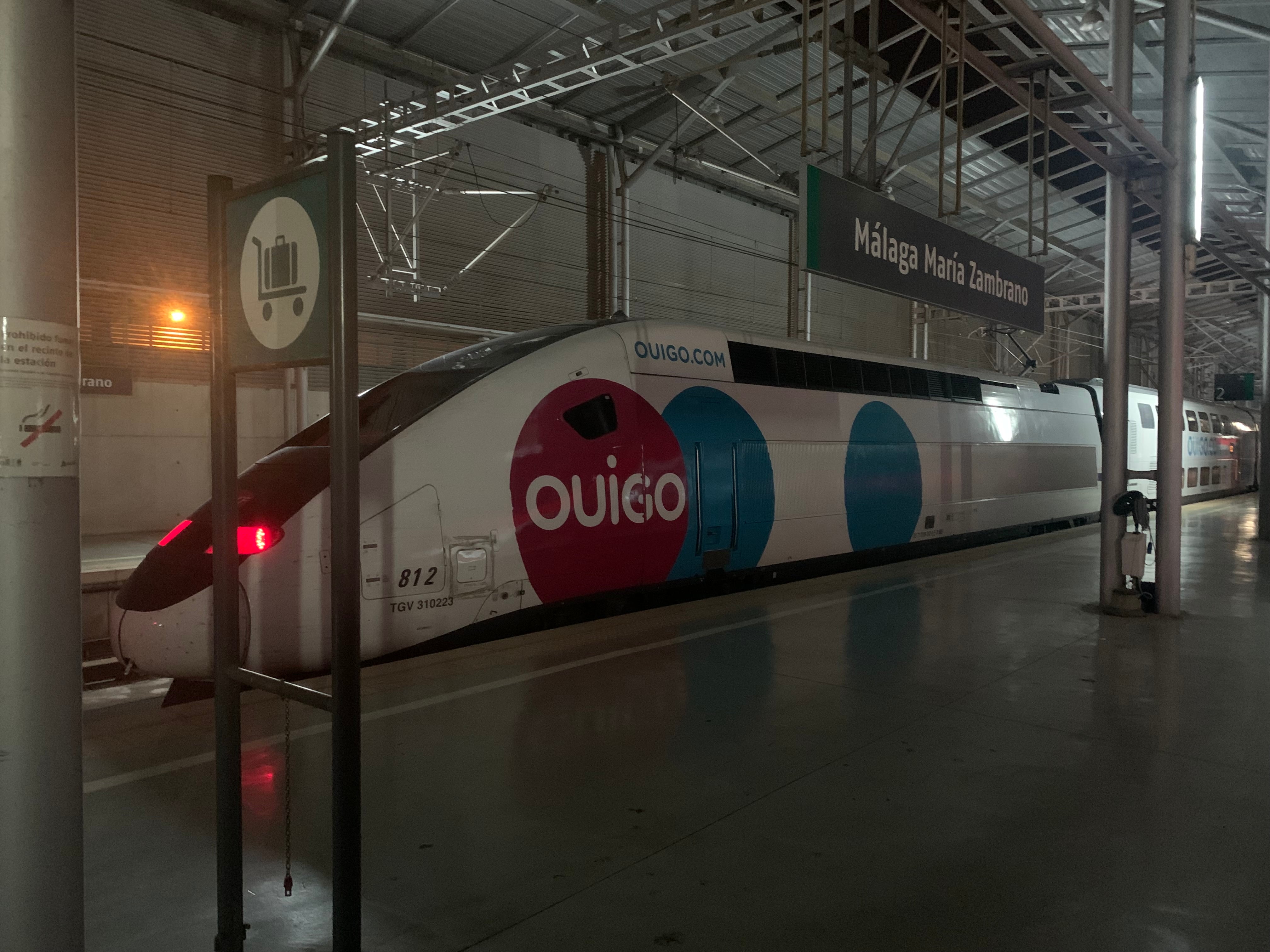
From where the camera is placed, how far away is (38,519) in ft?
6.24

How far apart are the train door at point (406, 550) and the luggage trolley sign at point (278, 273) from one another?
9.85ft

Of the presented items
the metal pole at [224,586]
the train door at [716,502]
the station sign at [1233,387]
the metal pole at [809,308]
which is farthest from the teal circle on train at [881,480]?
the station sign at [1233,387]

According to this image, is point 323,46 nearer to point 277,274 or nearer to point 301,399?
point 301,399

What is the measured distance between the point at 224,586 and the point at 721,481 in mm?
6033

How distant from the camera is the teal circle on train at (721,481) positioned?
805 cm

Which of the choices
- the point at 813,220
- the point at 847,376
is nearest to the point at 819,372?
the point at 847,376

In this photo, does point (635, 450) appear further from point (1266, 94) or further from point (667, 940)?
point (1266, 94)

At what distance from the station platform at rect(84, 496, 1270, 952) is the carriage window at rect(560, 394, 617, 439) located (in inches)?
62.4

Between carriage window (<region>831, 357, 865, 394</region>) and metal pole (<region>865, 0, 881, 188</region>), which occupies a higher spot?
metal pole (<region>865, 0, 881, 188</region>)

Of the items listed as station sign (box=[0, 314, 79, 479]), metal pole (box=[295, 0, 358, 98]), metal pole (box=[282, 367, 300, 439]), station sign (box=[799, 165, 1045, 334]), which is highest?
metal pole (box=[295, 0, 358, 98])

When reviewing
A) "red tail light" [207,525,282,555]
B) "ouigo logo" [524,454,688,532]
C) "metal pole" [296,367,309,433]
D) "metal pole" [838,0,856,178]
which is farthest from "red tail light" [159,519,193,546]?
"metal pole" [296,367,309,433]

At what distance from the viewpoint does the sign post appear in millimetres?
2287

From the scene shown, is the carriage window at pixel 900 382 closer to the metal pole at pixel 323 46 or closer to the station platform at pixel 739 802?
the station platform at pixel 739 802

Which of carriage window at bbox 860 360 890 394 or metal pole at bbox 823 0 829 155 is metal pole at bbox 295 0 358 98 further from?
metal pole at bbox 823 0 829 155
